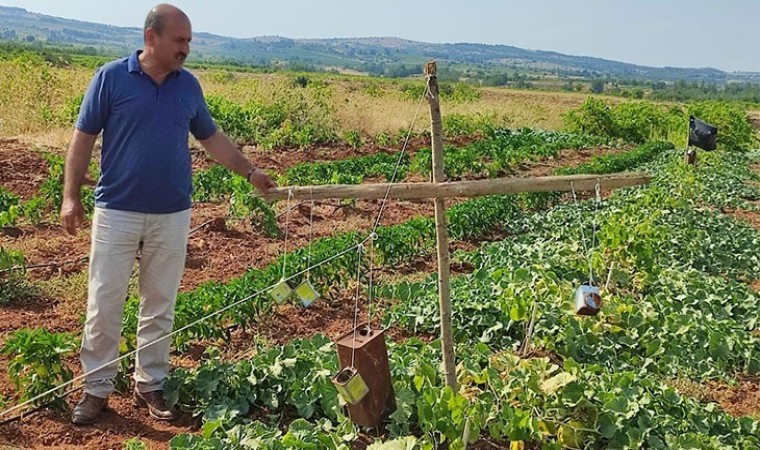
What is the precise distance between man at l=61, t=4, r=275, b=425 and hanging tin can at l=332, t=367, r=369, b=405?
1.09 m

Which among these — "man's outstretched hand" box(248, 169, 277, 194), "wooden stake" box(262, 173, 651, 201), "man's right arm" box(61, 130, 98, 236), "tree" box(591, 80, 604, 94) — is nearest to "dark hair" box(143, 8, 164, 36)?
"man's right arm" box(61, 130, 98, 236)

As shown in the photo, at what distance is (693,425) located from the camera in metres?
3.58

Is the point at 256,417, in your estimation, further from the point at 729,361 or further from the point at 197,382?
the point at 729,361

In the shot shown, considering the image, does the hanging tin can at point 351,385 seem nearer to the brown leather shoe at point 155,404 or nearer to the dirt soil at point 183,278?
the dirt soil at point 183,278

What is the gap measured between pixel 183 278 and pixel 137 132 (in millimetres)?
3129

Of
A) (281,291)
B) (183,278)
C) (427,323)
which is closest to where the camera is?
(281,291)

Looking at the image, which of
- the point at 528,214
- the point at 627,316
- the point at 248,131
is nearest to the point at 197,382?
the point at 627,316

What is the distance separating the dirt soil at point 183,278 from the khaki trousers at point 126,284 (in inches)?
10.0

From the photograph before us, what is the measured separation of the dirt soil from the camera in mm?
3641

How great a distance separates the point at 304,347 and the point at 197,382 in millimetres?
631

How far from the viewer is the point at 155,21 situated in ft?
11.1

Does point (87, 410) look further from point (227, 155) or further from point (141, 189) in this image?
point (227, 155)

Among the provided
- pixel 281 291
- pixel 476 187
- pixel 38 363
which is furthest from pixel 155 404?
pixel 476 187

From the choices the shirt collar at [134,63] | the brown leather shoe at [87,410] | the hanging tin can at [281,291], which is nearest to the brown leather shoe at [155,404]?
the brown leather shoe at [87,410]
